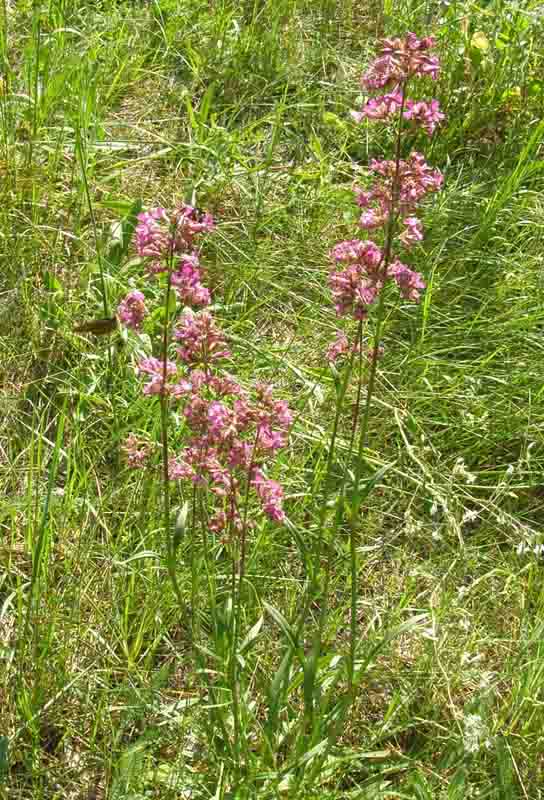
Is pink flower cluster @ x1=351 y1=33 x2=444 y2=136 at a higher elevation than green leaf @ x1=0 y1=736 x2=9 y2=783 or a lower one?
higher

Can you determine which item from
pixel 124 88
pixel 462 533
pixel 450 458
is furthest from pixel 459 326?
pixel 124 88

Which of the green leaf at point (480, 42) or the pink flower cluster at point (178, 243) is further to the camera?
the green leaf at point (480, 42)

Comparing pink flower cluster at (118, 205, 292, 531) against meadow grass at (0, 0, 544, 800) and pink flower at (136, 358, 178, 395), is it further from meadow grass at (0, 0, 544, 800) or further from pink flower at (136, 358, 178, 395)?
meadow grass at (0, 0, 544, 800)

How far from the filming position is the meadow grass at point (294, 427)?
Answer: 89.6 inches

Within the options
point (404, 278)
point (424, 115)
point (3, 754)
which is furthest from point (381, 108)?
point (3, 754)

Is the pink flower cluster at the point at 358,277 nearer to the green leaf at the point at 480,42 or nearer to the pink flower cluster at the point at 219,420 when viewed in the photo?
the pink flower cluster at the point at 219,420

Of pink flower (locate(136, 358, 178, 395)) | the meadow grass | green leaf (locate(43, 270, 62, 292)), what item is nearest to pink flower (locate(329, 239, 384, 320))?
pink flower (locate(136, 358, 178, 395))

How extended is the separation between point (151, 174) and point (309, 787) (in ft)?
7.71

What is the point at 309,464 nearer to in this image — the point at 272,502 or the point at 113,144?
the point at 272,502

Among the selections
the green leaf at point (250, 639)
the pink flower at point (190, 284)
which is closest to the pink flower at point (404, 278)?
the pink flower at point (190, 284)

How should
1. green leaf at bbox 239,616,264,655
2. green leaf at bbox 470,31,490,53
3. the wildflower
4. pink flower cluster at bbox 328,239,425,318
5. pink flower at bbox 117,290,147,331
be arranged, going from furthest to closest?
green leaf at bbox 470,31,490,53, green leaf at bbox 239,616,264,655, the wildflower, pink flower at bbox 117,290,147,331, pink flower cluster at bbox 328,239,425,318

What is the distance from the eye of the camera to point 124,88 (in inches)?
159

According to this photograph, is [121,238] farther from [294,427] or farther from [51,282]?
[294,427]

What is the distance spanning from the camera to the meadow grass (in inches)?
89.6
